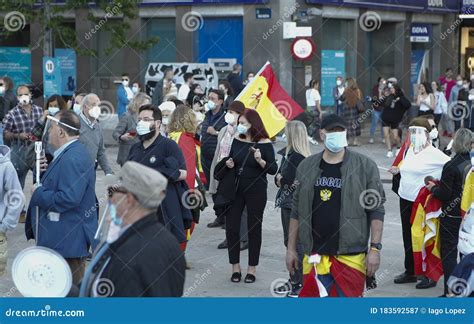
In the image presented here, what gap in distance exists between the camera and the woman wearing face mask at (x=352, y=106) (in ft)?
75.6

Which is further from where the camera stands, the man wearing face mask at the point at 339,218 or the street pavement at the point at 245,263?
the street pavement at the point at 245,263

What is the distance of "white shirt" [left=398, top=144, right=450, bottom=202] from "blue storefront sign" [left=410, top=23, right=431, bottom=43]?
24032mm

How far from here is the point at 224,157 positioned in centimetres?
1048

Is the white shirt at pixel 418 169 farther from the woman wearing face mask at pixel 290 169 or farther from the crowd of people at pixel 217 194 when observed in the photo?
the woman wearing face mask at pixel 290 169

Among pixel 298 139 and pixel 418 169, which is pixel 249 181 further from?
pixel 418 169

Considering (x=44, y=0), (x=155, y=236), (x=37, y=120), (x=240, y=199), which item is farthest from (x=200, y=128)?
(x=44, y=0)

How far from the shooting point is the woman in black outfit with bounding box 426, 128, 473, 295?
29.0 ft

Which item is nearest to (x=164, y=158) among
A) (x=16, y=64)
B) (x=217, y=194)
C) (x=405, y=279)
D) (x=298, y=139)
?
(x=217, y=194)

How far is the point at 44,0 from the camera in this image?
24656 millimetres

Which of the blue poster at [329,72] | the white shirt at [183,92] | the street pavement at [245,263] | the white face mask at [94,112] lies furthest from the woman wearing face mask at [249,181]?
the blue poster at [329,72]

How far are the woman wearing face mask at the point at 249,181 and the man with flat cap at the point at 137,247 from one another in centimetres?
504

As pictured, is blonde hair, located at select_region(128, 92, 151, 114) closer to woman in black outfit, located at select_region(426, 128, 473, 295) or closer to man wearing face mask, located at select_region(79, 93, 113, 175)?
man wearing face mask, located at select_region(79, 93, 113, 175)

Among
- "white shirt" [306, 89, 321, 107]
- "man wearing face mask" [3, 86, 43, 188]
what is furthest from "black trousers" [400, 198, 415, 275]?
"white shirt" [306, 89, 321, 107]

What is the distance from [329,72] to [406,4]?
4.75 m
